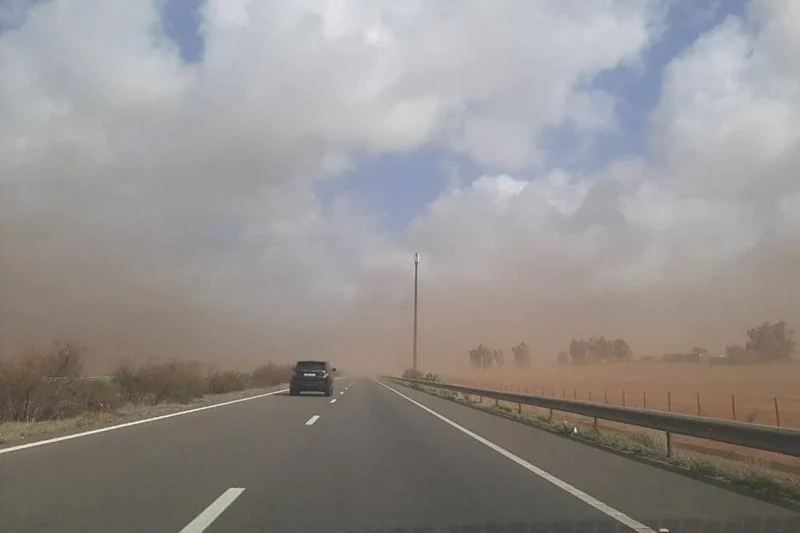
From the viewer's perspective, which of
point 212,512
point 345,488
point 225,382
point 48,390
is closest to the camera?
point 212,512

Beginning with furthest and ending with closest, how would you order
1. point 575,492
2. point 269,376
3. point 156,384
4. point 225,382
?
1. point 269,376
2. point 225,382
3. point 156,384
4. point 575,492

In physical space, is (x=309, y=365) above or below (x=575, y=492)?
above

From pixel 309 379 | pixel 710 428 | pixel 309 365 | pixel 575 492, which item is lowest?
pixel 575 492

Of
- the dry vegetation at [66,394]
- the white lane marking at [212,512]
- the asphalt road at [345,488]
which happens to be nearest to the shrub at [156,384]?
the dry vegetation at [66,394]

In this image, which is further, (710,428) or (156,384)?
(156,384)

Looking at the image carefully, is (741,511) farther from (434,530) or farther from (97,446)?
(97,446)

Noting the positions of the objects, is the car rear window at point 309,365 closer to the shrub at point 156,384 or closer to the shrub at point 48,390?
the shrub at point 156,384

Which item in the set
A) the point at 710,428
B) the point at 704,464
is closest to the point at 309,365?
the point at 704,464

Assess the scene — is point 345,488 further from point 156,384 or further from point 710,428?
point 156,384

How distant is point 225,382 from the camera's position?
48.4m

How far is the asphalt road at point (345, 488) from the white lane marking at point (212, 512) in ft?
0.07

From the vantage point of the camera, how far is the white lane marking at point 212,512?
7156 mm

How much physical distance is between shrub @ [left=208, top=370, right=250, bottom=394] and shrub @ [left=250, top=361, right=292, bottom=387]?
25.6ft

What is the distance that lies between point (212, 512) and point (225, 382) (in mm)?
41944
